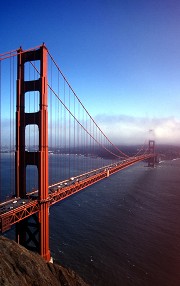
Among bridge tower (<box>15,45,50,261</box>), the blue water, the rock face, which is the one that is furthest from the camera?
the blue water

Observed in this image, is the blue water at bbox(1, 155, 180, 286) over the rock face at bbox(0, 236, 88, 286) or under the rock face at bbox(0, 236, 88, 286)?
under

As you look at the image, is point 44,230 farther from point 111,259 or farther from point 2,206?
point 111,259

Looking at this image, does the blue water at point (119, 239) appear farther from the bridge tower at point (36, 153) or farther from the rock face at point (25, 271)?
the rock face at point (25, 271)

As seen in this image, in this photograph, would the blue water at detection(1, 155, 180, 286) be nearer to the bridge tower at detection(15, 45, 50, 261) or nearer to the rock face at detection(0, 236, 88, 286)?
the bridge tower at detection(15, 45, 50, 261)

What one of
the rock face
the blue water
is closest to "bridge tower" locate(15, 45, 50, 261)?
the blue water

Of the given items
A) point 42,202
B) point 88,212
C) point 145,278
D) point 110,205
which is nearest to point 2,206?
point 42,202

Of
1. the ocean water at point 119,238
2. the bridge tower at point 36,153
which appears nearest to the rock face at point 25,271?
the ocean water at point 119,238
